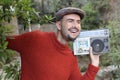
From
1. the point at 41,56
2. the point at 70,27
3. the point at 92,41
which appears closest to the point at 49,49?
the point at 41,56

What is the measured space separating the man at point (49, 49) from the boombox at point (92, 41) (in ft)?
0.28

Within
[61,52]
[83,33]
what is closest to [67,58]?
[61,52]

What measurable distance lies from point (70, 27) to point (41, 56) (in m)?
0.27

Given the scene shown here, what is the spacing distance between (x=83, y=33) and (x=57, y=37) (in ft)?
0.60

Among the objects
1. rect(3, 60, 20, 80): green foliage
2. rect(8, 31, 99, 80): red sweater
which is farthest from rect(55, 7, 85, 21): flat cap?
rect(3, 60, 20, 80): green foliage

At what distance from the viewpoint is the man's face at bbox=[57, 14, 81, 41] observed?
7.13 feet

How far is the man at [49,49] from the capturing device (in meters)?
2.17

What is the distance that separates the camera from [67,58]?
7.41 ft

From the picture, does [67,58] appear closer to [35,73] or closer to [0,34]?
[35,73]

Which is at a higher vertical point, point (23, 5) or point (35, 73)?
point (23, 5)

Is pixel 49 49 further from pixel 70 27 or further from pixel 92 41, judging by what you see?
pixel 92 41

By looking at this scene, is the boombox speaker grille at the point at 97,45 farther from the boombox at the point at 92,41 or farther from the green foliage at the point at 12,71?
the green foliage at the point at 12,71

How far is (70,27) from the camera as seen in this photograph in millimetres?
2186

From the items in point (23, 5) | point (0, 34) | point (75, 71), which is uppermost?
point (23, 5)
